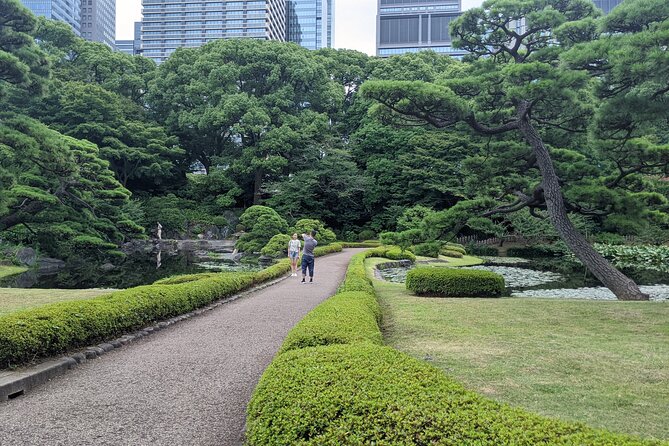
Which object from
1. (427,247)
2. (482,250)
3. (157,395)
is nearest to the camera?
(157,395)

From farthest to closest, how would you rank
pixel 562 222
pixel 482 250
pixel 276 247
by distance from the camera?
pixel 482 250
pixel 276 247
pixel 562 222

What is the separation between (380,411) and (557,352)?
3684mm

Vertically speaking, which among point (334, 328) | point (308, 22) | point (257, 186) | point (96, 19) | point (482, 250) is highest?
point (308, 22)

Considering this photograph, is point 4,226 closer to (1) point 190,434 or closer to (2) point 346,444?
(1) point 190,434

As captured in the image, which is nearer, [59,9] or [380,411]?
[380,411]

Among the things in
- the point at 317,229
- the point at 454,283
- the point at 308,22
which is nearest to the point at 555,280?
the point at 454,283

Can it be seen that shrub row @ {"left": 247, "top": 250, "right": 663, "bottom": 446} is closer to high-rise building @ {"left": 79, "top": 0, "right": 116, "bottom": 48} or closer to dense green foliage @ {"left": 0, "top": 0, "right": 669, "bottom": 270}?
dense green foliage @ {"left": 0, "top": 0, "right": 669, "bottom": 270}

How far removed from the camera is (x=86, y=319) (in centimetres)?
520

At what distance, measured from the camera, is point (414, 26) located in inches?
3110

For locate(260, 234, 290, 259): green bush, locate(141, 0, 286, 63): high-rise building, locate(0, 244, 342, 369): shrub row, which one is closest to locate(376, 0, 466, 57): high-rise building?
locate(141, 0, 286, 63): high-rise building

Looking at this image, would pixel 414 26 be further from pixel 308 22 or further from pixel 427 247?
pixel 427 247

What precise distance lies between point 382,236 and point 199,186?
2603 centimetres

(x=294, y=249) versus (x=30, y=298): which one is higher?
(x=294, y=249)

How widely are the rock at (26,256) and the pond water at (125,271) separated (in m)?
0.87
